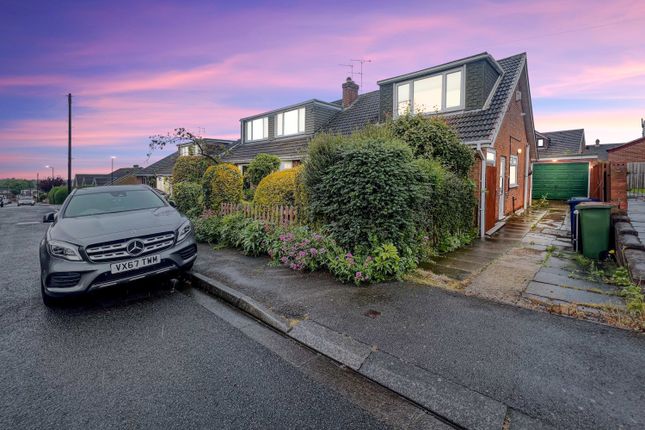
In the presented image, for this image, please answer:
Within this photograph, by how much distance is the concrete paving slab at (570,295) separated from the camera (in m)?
4.15

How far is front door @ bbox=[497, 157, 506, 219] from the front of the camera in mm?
11652

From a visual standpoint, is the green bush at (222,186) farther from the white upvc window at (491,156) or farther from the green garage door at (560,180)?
the green garage door at (560,180)

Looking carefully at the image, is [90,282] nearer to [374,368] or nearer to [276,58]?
[374,368]

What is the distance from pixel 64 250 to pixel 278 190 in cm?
456

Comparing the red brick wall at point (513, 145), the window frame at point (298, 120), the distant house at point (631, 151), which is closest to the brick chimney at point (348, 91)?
A: the window frame at point (298, 120)

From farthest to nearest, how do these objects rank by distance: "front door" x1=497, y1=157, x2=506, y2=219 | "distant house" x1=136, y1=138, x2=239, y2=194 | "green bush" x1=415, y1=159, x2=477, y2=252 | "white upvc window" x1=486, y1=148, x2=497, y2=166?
"distant house" x1=136, y1=138, x2=239, y2=194 < "front door" x1=497, y1=157, x2=506, y2=219 < "white upvc window" x1=486, y1=148, x2=497, y2=166 < "green bush" x1=415, y1=159, x2=477, y2=252

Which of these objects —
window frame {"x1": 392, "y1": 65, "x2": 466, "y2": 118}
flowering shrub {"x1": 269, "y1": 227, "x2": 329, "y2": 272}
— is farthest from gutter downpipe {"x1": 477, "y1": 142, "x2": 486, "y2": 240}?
flowering shrub {"x1": 269, "y1": 227, "x2": 329, "y2": 272}

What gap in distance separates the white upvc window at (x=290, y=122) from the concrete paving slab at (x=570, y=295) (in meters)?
16.7

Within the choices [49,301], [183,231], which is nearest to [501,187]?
[183,231]

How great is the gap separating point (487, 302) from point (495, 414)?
2256mm

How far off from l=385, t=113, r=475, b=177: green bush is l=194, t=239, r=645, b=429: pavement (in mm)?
5336

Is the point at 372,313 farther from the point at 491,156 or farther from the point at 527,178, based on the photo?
the point at 527,178

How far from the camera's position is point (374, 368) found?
2832mm

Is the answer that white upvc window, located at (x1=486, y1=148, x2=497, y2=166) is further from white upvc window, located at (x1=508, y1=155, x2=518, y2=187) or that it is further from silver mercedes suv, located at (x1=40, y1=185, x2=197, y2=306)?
silver mercedes suv, located at (x1=40, y1=185, x2=197, y2=306)
